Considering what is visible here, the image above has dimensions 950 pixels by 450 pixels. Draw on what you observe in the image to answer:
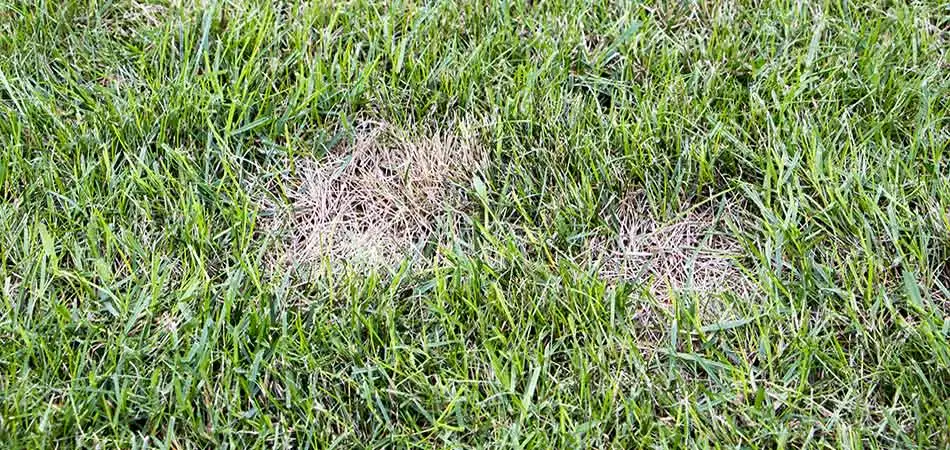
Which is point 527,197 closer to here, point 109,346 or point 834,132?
point 834,132

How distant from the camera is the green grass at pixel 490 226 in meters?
2.19

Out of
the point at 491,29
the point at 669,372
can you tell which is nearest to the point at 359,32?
the point at 491,29

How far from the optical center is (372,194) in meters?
2.59

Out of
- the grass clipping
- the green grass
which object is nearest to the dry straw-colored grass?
the green grass

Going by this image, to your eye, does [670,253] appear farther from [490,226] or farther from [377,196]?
[377,196]

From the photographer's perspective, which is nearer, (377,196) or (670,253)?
(670,253)

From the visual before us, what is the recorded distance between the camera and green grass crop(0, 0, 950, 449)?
2188 mm

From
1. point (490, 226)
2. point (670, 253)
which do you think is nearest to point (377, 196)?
point (490, 226)

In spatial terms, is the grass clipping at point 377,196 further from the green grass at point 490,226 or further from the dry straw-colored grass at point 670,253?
the dry straw-colored grass at point 670,253

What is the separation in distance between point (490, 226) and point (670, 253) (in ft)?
1.46

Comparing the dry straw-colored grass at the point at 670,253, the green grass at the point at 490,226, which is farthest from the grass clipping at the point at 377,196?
the dry straw-colored grass at the point at 670,253

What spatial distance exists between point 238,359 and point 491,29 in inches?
45.4

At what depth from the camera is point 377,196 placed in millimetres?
2586

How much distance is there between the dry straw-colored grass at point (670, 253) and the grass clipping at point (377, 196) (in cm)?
39
